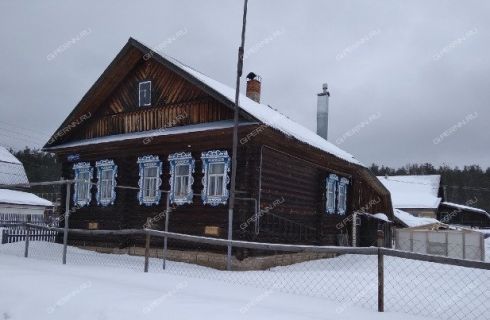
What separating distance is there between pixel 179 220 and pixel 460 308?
27.1ft

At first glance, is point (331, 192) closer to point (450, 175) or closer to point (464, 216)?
point (464, 216)

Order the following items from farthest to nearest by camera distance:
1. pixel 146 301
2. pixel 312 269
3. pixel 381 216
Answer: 1. pixel 381 216
2. pixel 312 269
3. pixel 146 301

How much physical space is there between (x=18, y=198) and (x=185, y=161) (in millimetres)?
27158

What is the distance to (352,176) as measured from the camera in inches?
768

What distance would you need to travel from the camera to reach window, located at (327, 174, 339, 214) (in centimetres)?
1725

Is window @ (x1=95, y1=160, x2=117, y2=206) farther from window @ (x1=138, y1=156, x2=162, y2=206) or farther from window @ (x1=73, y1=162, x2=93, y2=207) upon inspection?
window @ (x1=138, y1=156, x2=162, y2=206)

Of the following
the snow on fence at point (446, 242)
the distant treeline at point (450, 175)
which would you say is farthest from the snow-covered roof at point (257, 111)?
the distant treeline at point (450, 175)

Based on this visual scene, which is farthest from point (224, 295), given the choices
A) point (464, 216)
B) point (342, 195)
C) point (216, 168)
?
point (464, 216)

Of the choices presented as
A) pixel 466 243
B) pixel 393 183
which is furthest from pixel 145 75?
pixel 393 183

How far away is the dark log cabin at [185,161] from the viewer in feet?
41.5

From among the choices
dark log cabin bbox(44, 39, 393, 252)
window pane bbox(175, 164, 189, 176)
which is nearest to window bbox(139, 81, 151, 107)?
dark log cabin bbox(44, 39, 393, 252)

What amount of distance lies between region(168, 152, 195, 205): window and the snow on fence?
10328mm

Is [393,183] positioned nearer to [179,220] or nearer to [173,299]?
[179,220]

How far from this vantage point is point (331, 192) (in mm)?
17641
